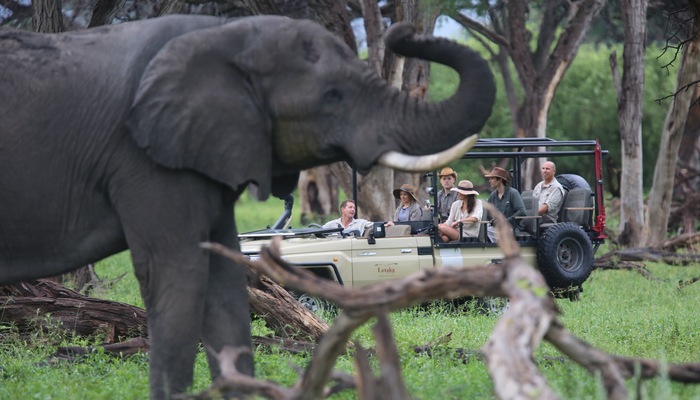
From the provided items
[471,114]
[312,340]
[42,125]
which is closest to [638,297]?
[312,340]

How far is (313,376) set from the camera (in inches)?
227

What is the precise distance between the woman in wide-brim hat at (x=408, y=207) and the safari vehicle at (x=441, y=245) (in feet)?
1.05

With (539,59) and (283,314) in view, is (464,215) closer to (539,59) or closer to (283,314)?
(283,314)

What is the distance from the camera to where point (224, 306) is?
24.0ft

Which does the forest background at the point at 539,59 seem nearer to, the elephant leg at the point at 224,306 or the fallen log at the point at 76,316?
the fallen log at the point at 76,316

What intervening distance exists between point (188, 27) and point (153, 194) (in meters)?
1.07

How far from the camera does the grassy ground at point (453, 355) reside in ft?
24.2

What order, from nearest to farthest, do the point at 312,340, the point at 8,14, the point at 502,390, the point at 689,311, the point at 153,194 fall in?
the point at 502,390
the point at 153,194
the point at 312,340
the point at 689,311
the point at 8,14

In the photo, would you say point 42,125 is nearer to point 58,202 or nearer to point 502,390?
point 58,202

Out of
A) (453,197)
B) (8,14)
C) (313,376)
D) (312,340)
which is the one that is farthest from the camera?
(8,14)

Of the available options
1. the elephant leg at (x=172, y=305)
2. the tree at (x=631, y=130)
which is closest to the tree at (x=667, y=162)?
the tree at (x=631, y=130)

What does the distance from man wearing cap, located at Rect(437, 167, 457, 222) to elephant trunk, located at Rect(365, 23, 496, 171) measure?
8.20 m

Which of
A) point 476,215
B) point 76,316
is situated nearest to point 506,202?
point 476,215

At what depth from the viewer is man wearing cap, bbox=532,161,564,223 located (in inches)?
611
